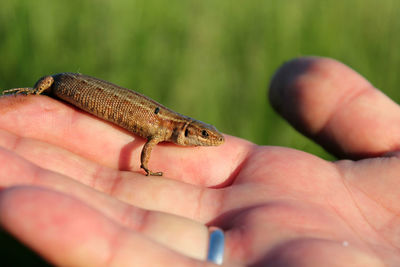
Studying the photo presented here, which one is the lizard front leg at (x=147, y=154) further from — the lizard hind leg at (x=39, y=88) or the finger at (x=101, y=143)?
the lizard hind leg at (x=39, y=88)

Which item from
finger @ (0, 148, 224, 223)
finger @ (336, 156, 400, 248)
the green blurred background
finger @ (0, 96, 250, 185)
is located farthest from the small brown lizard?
the green blurred background

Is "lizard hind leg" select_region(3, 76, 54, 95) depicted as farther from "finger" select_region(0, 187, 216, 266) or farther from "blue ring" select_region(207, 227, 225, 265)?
"blue ring" select_region(207, 227, 225, 265)

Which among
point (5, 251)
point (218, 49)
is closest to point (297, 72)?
point (218, 49)

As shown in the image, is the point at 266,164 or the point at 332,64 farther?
the point at 332,64

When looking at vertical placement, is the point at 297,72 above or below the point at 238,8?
below

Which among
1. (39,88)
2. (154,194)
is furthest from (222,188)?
(39,88)

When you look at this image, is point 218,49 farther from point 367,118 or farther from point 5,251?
point 5,251

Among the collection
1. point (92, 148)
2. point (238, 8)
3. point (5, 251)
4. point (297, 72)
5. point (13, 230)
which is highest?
point (238, 8)

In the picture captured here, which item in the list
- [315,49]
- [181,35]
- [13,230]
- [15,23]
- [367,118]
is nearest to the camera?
[13,230]
